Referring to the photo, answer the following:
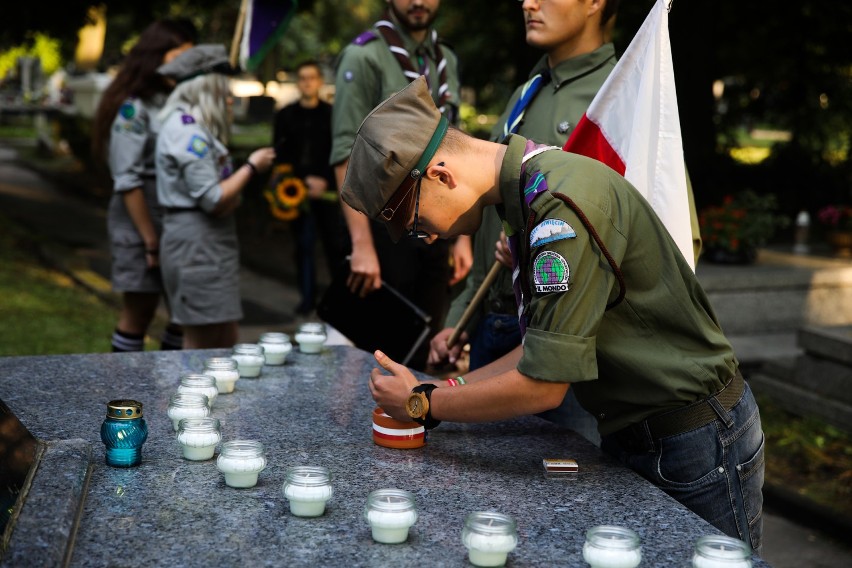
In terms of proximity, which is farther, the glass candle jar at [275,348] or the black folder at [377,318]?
the black folder at [377,318]

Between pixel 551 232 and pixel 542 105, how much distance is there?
4.73 feet

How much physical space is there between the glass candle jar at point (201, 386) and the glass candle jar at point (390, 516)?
905mm

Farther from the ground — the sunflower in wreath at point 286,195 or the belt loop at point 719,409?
the belt loop at point 719,409

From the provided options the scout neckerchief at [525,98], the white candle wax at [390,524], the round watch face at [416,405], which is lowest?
the white candle wax at [390,524]

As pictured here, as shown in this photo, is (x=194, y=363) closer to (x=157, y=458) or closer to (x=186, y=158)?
(x=157, y=458)

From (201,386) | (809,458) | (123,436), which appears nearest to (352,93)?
(201,386)

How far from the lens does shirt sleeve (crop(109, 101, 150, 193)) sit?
5496mm

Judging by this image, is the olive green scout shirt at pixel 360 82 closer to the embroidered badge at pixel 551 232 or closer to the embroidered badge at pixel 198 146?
the embroidered badge at pixel 198 146

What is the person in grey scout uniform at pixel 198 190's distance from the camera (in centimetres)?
504

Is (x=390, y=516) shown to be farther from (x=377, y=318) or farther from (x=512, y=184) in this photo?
(x=377, y=318)

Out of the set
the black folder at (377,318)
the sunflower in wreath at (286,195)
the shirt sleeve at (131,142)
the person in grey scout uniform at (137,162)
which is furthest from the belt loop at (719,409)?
the sunflower in wreath at (286,195)

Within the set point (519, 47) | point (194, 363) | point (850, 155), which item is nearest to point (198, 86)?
point (194, 363)

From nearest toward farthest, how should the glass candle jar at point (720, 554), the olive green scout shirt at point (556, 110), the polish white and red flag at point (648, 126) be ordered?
the glass candle jar at point (720, 554), the polish white and red flag at point (648, 126), the olive green scout shirt at point (556, 110)

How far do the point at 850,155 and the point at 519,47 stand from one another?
22.5 ft
